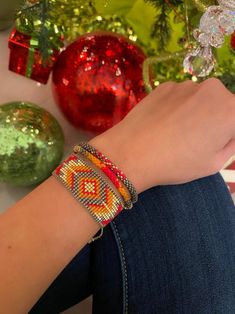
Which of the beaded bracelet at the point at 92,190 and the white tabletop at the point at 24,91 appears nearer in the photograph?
the beaded bracelet at the point at 92,190

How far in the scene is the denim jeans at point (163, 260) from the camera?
0.61 m

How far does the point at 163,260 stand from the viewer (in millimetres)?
617

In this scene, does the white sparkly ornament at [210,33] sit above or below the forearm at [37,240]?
above

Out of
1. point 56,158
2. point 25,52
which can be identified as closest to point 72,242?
point 56,158

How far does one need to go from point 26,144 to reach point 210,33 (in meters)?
0.37

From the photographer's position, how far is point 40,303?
0.65m

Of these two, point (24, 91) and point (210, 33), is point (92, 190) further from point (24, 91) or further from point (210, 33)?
point (24, 91)

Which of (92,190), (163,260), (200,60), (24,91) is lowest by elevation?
(24,91)

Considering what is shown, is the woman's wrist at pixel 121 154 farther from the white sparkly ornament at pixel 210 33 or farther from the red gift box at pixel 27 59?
the red gift box at pixel 27 59

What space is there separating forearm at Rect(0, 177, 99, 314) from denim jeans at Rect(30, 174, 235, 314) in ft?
0.49

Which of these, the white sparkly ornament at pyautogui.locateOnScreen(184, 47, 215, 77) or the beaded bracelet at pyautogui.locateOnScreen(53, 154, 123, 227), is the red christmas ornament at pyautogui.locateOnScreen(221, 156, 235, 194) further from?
the beaded bracelet at pyautogui.locateOnScreen(53, 154, 123, 227)

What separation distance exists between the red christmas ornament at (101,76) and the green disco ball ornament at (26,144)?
2.8 inches

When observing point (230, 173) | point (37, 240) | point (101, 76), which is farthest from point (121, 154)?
point (230, 173)

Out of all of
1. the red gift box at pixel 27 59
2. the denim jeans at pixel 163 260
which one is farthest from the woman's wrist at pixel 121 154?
the red gift box at pixel 27 59
